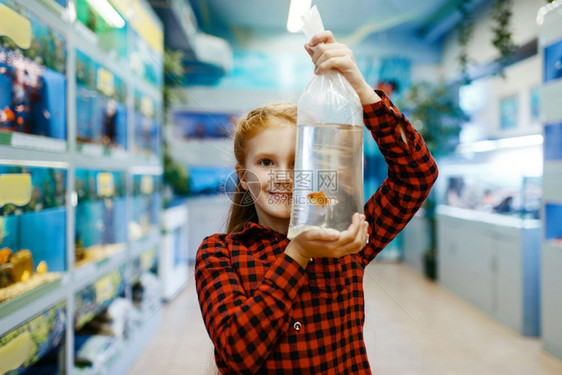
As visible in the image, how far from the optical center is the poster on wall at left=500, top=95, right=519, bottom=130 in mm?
3943

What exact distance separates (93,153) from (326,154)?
179 centimetres

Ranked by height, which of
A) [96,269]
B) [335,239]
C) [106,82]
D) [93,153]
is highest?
[106,82]

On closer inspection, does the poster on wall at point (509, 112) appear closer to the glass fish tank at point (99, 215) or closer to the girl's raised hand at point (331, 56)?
the glass fish tank at point (99, 215)

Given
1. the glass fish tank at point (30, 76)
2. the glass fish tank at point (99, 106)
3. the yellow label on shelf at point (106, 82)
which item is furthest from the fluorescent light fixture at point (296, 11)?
the yellow label on shelf at point (106, 82)

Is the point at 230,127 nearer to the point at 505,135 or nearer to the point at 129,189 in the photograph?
the point at 129,189

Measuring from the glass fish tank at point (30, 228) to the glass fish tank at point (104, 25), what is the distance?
713mm

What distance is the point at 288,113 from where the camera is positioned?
2.43 feet

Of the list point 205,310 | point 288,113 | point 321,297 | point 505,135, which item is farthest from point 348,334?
point 505,135

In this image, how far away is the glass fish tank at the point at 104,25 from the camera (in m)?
1.90

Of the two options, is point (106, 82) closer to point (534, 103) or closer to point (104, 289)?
point (104, 289)

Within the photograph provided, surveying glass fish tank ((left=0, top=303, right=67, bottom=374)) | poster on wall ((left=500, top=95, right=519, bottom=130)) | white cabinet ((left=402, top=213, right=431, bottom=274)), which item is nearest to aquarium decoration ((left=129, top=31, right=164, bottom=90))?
glass fish tank ((left=0, top=303, right=67, bottom=374))

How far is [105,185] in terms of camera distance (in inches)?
94.0

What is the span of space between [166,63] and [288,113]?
2.97 meters

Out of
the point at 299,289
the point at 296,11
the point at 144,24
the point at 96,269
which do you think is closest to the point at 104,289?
the point at 96,269
